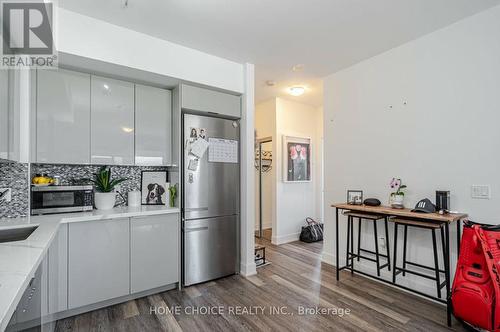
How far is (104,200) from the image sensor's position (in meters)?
2.60

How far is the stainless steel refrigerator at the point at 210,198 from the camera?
2775mm

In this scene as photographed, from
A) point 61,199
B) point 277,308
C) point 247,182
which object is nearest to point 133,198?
point 61,199

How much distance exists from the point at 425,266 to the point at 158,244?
265 cm

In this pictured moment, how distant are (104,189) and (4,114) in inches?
45.2

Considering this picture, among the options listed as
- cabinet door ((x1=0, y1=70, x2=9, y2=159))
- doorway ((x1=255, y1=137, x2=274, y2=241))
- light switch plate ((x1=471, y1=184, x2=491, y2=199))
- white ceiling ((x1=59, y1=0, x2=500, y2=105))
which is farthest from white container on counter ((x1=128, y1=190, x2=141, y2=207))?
light switch plate ((x1=471, y1=184, x2=491, y2=199))

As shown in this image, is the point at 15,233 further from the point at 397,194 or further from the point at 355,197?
the point at 397,194

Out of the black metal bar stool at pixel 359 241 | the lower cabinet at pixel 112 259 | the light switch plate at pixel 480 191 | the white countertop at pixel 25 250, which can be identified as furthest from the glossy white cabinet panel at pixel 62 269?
the light switch plate at pixel 480 191

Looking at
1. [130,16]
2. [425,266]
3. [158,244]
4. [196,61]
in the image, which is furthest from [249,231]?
[130,16]

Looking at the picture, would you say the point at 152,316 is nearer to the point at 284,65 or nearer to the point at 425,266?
the point at 425,266

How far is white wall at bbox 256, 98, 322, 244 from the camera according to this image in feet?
14.8

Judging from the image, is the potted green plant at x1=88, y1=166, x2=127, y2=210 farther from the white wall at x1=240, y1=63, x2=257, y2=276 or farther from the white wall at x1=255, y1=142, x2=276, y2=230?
the white wall at x1=255, y1=142, x2=276, y2=230

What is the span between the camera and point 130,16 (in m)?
2.20

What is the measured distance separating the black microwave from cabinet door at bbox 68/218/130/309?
32 cm

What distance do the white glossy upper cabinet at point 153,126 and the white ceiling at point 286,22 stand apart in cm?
63
